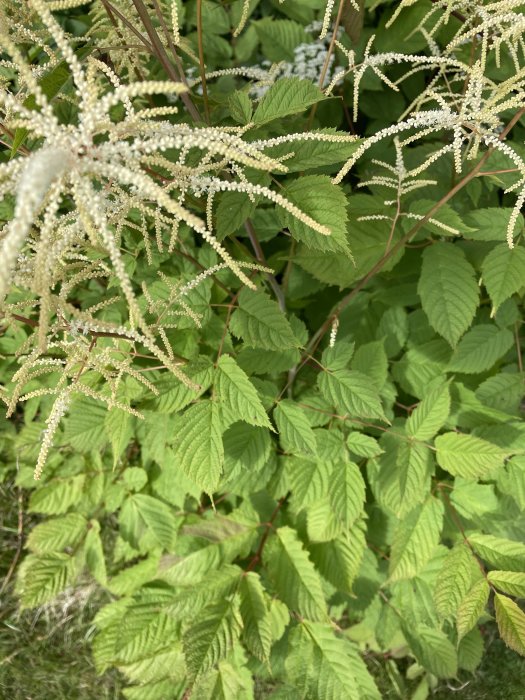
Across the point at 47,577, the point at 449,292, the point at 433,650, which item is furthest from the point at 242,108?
the point at 433,650

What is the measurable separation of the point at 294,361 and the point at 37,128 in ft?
3.70

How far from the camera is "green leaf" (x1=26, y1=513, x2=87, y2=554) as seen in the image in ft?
7.04

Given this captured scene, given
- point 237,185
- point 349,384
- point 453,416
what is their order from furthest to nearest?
point 453,416 < point 349,384 < point 237,185

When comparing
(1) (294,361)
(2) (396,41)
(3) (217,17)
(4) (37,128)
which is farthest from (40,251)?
(3) (217,17)

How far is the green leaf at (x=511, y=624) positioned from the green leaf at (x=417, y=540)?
270mm

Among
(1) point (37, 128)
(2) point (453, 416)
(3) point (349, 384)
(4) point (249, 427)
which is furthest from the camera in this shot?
(2) point (453, 416)

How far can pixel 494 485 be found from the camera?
73.5 inches

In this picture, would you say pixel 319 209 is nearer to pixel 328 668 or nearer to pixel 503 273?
pixel 503 273

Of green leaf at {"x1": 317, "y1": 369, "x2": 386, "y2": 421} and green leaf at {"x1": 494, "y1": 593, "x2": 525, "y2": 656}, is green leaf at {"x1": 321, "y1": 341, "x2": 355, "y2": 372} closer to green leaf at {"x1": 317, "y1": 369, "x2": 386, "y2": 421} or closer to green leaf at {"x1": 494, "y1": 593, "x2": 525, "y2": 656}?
green leaf at {"x1": 317, "y1": 369, "x2": 386, "y2": 421}

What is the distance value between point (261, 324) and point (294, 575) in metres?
0.95

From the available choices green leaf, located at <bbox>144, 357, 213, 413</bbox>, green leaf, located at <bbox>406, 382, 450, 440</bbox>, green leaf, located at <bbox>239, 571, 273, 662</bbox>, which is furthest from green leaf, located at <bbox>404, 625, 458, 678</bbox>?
green leaf, located at <bbox>144, 357, 213, 413</bbox>

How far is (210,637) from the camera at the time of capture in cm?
169

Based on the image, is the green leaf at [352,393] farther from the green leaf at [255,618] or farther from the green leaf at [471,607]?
the green leaf at [255,618]

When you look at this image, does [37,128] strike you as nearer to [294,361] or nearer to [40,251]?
[40,251]
